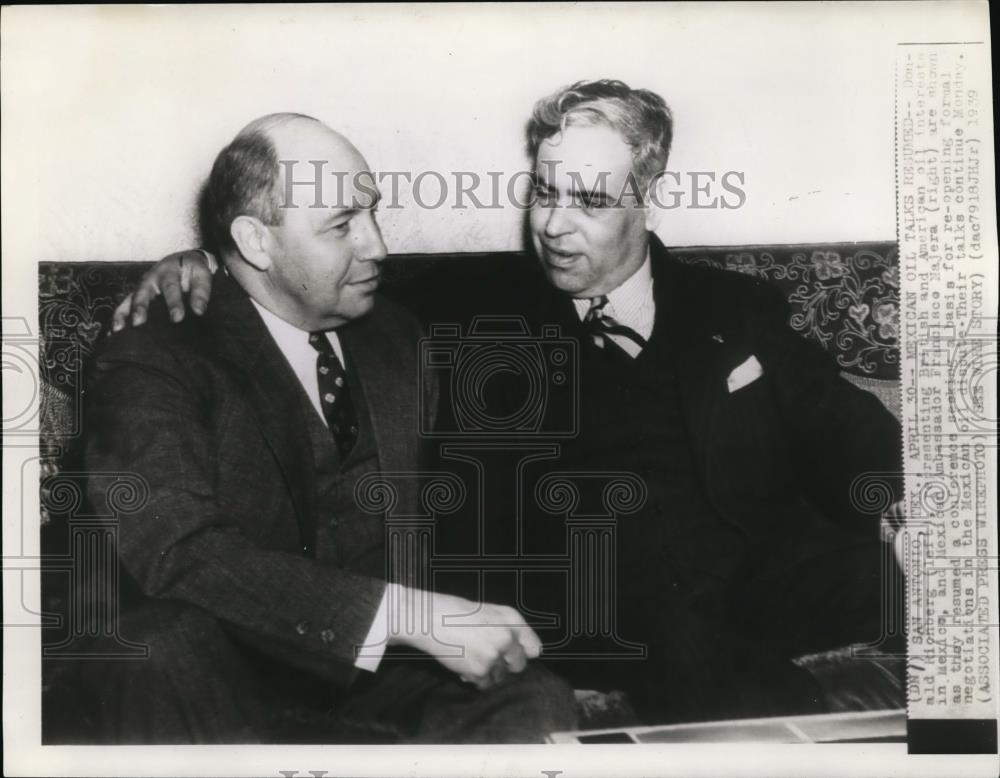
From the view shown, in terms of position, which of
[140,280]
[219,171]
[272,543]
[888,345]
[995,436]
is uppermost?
[219,171]

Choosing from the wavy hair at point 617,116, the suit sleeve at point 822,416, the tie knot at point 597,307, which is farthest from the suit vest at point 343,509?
the suit sleeve at point 822,416

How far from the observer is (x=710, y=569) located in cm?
324

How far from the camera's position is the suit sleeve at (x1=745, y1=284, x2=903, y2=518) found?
130 inches

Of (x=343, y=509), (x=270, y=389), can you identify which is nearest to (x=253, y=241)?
(x=270, y=389)

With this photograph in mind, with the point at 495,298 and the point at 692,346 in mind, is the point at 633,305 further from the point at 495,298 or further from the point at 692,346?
the point at 495,298

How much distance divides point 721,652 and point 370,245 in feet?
5.72

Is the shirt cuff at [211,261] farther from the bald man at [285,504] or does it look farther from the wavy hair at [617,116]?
the wavy hair at [617,116]

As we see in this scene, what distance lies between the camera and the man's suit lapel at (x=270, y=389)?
3.19 metres

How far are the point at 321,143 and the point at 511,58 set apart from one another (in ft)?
2.26

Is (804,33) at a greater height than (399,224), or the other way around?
(804,33)

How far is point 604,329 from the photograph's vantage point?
10.9 ft

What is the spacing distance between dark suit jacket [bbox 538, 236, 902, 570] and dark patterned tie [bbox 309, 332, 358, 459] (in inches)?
27.2

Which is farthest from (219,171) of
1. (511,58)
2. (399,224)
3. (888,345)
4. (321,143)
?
(888,345)

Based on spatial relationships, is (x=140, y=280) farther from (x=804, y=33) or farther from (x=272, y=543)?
(x=804, y=33)
